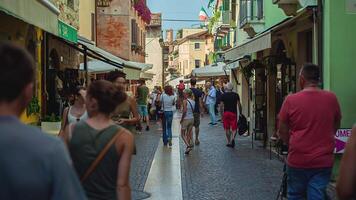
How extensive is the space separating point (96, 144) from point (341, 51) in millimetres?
7431

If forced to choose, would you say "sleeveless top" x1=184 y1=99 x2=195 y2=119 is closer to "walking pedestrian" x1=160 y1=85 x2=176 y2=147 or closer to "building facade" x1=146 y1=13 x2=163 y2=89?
"walking pedestrian" x1=160 y1=85 x2=176 y2=147

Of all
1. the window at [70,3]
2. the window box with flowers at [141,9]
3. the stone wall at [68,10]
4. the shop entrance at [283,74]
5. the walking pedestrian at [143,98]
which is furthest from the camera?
the window box with flowers at [141,9]

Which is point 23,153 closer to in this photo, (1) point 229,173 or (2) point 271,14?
(1) point 229,173

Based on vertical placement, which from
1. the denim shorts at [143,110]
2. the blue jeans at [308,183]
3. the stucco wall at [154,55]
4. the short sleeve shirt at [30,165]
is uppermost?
the stucco wall at [154,55]

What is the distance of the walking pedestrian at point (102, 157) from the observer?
4.00 metres

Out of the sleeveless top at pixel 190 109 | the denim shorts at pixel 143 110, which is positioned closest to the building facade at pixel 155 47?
the denim shorts at pixel 143 110

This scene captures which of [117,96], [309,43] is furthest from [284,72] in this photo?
[117,96]

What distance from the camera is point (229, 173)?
11.6 m

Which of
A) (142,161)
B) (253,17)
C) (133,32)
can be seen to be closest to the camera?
(142,161)

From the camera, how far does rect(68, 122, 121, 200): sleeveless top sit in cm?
400

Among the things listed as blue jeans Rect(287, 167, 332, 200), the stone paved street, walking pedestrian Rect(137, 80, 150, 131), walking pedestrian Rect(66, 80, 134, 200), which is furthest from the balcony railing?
walking pedestrian Rect(66, 80, 134, 200)

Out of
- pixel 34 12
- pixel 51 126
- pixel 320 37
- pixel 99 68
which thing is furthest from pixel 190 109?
pixel 34 12

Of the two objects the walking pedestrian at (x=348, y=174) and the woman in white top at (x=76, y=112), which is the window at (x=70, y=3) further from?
the walking pedestrian at (x=348, y=174)

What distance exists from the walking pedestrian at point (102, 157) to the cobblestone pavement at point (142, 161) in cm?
504
